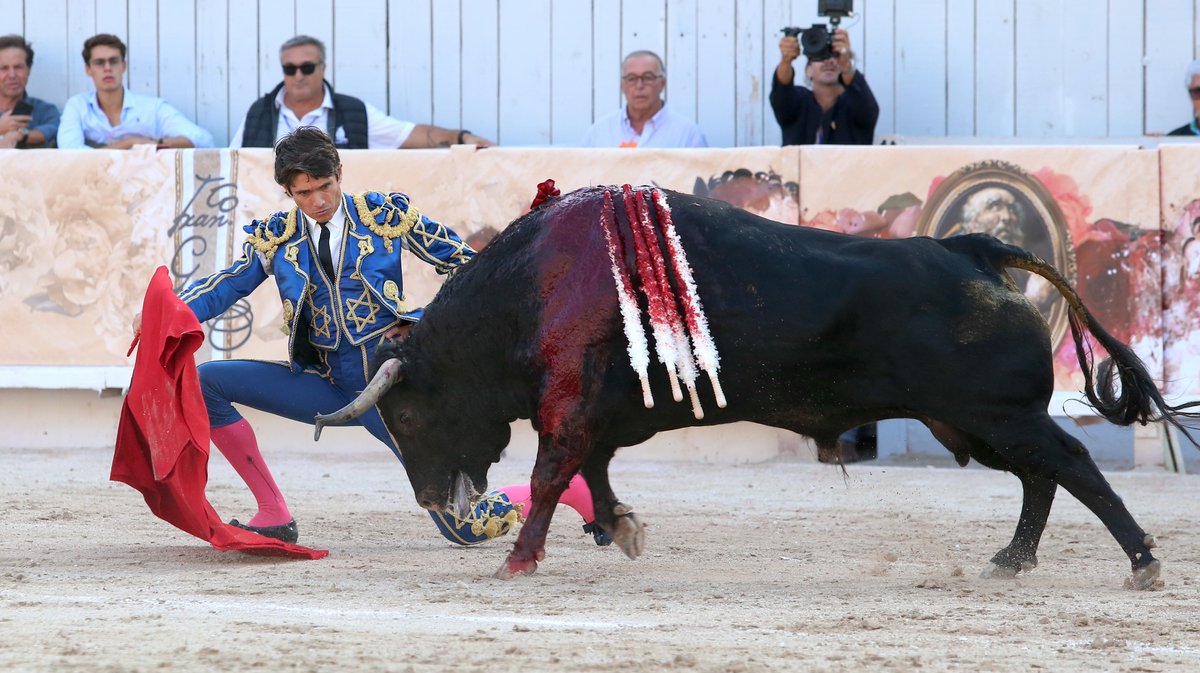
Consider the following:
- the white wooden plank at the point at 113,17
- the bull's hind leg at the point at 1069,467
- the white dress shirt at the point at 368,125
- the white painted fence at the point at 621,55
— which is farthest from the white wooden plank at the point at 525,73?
the bull's hind leg at the point at 1069,467

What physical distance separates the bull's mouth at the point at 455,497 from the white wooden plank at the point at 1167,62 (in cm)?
590

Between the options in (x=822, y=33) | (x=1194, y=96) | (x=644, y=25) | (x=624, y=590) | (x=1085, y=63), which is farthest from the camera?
(x=644, y=25)

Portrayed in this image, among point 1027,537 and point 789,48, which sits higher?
point 789,48

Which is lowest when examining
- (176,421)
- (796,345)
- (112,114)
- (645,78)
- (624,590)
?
(624,590)

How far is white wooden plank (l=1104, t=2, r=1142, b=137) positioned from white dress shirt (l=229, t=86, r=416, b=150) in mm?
4244

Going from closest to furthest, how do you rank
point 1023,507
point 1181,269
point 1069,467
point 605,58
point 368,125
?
point 1069,467
point 1023,507
point 1181,269
point 368,125
point 605,58

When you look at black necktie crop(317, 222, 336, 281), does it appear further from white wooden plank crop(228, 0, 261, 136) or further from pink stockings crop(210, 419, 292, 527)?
white wooden plank crop(228, 0, 261, 136)

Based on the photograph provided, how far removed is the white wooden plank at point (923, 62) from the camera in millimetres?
9992

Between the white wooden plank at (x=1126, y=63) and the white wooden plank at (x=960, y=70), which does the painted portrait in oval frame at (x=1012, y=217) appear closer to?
the white wooden plank at (x=960, y=70)

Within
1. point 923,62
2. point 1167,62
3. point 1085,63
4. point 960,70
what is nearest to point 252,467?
point 923,62

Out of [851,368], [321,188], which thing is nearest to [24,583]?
[321,188]

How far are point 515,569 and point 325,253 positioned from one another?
4.29 feet

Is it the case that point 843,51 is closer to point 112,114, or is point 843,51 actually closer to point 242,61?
point 242,61

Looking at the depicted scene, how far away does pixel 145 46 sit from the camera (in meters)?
10.7
